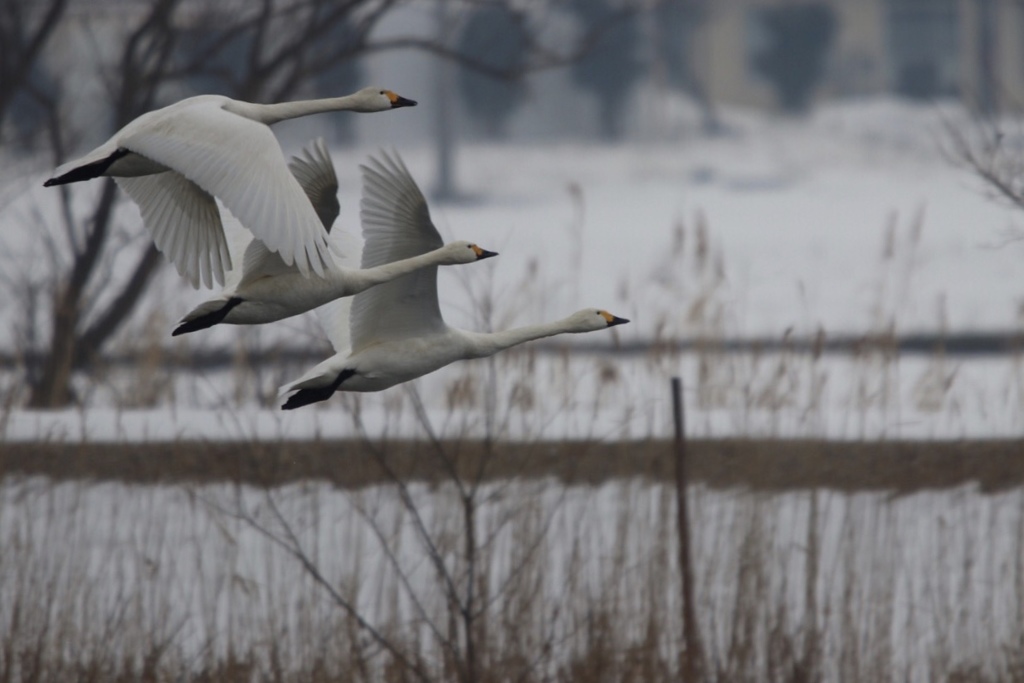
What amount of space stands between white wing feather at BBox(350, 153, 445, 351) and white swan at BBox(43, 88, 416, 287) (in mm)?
166

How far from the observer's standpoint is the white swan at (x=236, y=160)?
2309mm

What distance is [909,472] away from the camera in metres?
6.59

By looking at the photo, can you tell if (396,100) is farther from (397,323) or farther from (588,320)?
(588,320)

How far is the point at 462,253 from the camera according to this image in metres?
2.58

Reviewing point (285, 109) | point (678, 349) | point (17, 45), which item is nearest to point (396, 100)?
point (285, 109)

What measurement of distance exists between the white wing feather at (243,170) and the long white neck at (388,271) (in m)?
0.09

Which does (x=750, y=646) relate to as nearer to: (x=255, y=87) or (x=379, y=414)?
(x=379, y=414)

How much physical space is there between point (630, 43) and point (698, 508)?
3406 centimetres

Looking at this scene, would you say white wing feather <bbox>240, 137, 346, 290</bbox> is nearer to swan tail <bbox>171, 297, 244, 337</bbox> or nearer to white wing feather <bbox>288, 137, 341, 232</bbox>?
white wing feather <bbox>288, 137, 341, 232</bbox>

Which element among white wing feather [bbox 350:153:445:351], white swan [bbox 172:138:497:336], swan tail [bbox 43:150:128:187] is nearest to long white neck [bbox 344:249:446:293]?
white swan [bbox 172:138:497:336]

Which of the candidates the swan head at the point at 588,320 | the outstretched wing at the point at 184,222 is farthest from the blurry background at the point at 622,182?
the swan head at the point at 588,320

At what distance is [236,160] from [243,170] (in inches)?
1.2

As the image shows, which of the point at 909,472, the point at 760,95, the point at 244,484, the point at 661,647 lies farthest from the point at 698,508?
the point at 760,95

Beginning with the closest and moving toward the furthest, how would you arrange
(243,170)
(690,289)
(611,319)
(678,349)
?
(243,170) < (611,319) < (678,349) < (690,289)
